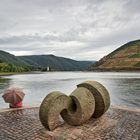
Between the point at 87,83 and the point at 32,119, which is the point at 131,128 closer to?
the point at 87,83

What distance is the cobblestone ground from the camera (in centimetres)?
1077

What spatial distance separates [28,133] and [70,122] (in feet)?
7.57

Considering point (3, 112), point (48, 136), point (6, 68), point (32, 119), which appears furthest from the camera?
point (6, 68)

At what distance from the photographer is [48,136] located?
1090 centimetres

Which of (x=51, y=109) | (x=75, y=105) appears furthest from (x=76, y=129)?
(x=51, y=109)

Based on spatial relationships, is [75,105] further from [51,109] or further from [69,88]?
[69,88]

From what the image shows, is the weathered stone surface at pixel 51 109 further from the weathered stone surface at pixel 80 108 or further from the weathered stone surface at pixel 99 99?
the weathered stone surface at pixel 99 99

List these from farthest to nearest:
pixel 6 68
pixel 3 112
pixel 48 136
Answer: pixel 6 68, pixel 3 112, pixel 48 136

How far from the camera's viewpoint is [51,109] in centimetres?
1155

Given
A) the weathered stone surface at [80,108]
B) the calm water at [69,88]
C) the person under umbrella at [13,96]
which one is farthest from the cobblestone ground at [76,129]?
the calm water at [69,88]

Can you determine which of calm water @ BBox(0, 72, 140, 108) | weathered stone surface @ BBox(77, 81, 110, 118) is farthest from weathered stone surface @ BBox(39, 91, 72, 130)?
calm water @ BBox(0, 72, 140, 108)

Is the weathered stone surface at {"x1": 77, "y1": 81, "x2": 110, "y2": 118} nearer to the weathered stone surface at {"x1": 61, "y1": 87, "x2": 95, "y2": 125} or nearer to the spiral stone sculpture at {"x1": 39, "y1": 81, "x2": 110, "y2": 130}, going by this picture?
the spiral stone sculpture at {"x1": 39, "y1": 81, "x2": 110, "y2": 130}

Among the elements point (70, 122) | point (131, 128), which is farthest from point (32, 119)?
point (131, 128)

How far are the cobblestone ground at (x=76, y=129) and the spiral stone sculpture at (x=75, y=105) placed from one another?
0.40m
